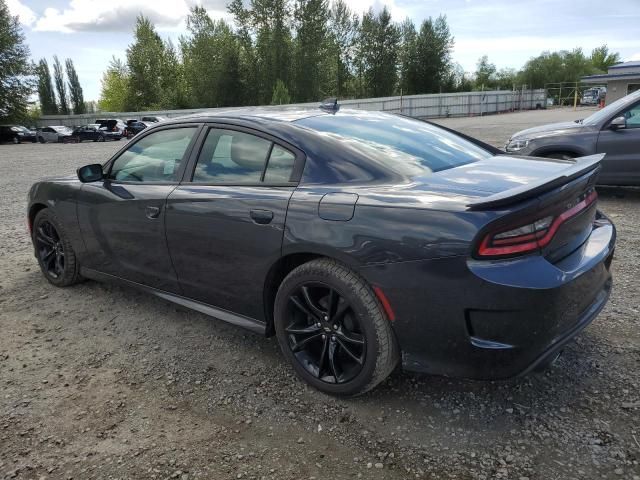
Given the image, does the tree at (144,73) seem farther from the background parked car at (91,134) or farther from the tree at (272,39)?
the background parked car at (91,134)

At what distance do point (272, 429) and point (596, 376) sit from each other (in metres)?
1.78

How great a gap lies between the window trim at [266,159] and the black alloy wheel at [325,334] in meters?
0.62

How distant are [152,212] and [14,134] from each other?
42.4 m

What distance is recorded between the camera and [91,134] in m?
34.2

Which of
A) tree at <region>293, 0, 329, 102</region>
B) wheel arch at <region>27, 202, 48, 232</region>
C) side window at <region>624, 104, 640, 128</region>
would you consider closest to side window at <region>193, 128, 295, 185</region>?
wheel arch at <region>27, 202, 48, 232</region>

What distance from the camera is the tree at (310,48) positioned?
→ 56603 mm

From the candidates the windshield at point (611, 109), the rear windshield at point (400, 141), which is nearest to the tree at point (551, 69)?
the windshield at point (611, 109)

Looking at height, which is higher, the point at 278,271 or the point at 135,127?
the point at 278,271

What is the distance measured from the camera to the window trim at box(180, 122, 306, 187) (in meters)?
2.79

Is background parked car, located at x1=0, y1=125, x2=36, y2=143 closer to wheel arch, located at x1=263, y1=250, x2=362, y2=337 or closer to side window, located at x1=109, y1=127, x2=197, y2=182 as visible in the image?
side window, located at x1=109, y1=127, x2=197, y2=182

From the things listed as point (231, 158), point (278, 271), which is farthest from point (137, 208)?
point (278, 271)

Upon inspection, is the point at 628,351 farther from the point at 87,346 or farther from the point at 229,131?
the point at 87,346

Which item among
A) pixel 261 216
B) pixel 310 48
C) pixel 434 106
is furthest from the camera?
pixel 310 48

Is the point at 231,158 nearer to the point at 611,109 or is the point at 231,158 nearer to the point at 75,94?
the point at 611,109
